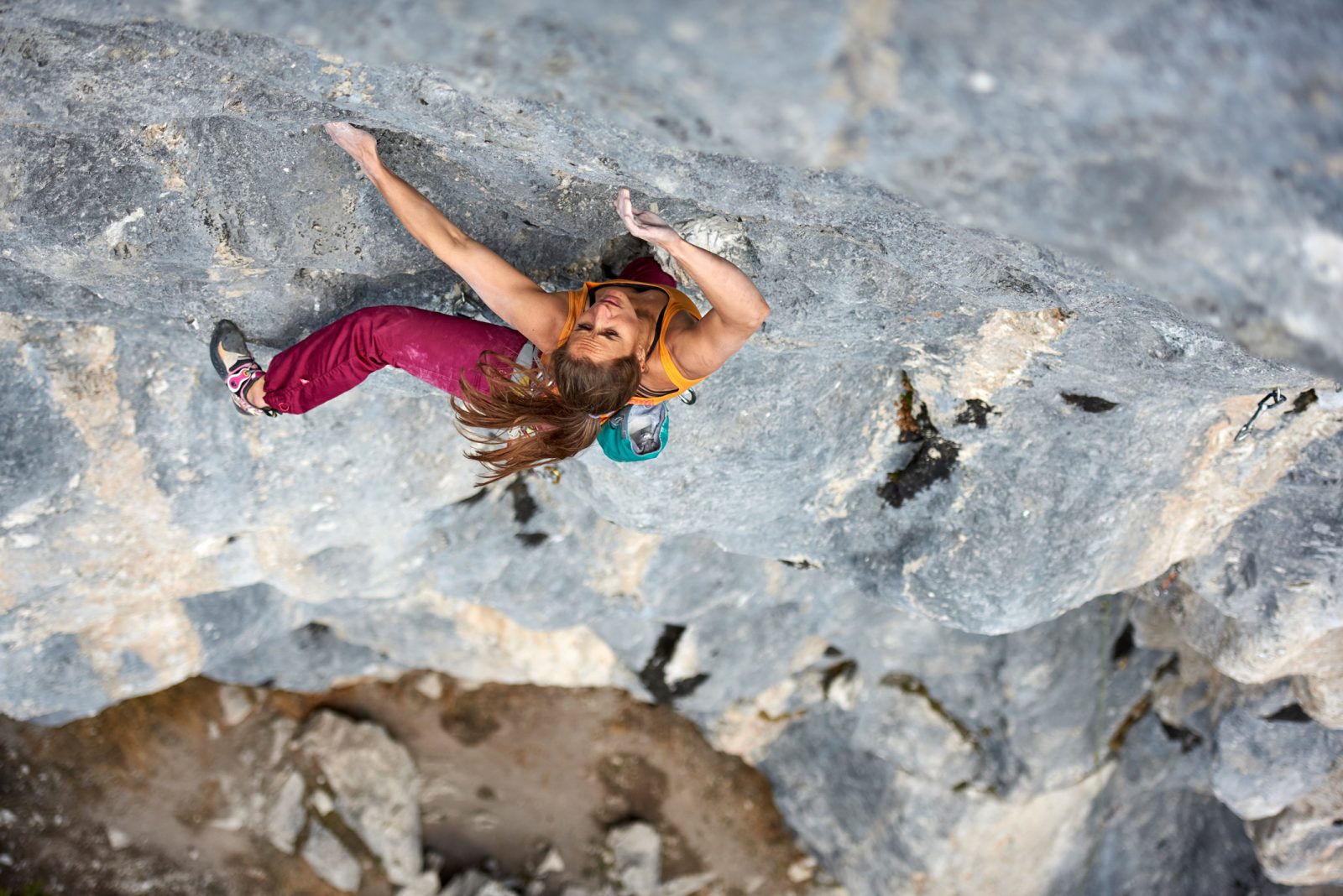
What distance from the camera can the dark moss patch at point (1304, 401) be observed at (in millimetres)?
2949

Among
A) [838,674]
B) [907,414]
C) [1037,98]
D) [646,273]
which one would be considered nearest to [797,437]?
[907,414]

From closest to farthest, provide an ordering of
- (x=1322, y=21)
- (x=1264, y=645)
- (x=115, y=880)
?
(x=1322, y=21)
(x=1264, y=645)
(x=115, y=880)

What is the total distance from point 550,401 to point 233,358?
135cm

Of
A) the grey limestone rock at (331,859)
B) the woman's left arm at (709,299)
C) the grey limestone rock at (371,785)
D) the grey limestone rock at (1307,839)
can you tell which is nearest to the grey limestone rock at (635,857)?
the grey limestone rock at (371,785)

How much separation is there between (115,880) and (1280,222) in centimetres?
816

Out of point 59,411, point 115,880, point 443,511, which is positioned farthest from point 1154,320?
point 115,880

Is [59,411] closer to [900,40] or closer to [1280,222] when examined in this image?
[900,40]

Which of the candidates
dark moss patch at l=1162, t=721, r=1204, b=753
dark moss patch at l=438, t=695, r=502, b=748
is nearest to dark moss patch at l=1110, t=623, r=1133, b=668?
dark moss patch at l=1162, t=721, r=1204, b=753

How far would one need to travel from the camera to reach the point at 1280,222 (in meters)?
1.33

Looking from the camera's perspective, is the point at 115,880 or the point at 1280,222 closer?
the point at 1280,222

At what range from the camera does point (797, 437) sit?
3.54 meters

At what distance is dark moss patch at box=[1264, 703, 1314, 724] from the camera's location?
14.8ft

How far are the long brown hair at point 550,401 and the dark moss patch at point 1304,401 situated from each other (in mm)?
2249

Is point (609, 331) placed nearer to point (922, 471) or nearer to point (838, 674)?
point (922, 471)
